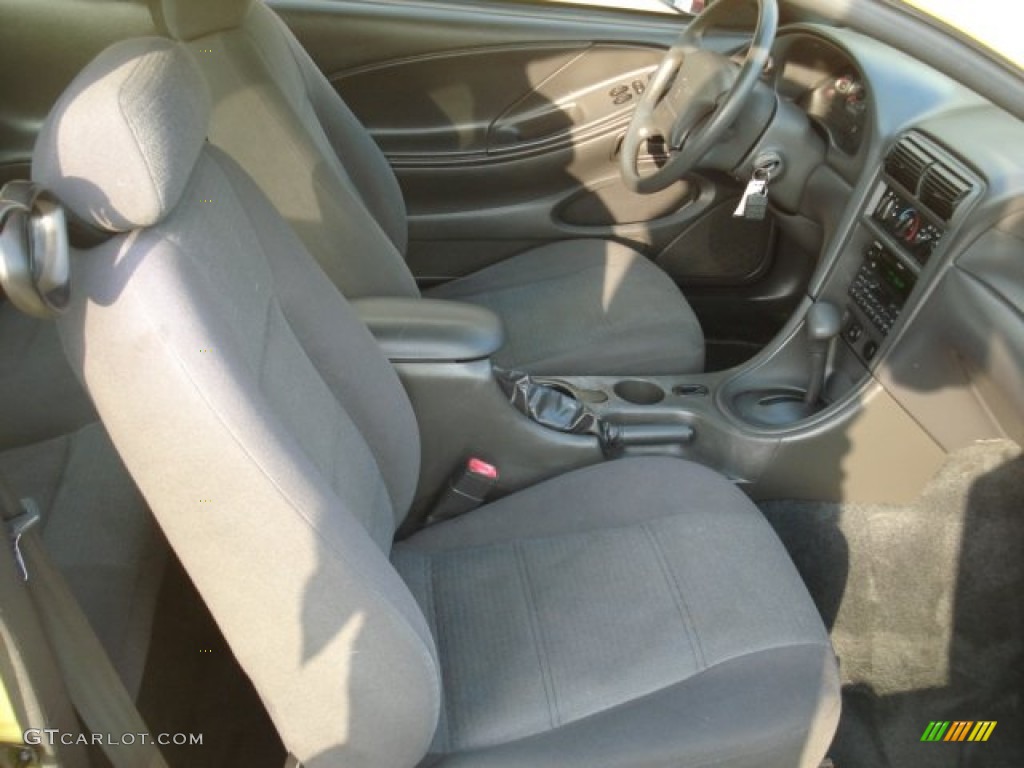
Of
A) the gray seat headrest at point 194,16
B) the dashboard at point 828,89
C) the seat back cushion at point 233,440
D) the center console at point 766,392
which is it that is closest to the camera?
the seat back cushion at point 233,440

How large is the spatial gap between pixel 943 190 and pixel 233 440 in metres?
1.11

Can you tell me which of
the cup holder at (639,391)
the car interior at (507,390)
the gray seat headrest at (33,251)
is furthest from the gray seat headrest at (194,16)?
the cup holder at (639,391)

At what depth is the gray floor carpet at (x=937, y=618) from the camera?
1.44m

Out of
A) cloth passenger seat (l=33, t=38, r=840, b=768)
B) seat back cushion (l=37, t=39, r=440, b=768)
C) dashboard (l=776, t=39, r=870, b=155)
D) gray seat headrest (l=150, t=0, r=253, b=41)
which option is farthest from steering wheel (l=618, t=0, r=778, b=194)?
seat back cushion (l=37, t=39, r=440, b=768)

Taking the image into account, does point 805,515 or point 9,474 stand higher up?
point 9,474

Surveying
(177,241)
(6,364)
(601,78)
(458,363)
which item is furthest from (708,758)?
(601,78)

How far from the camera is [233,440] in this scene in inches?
28.7

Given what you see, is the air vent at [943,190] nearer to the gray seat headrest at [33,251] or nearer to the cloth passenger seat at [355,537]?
the cloth passenger seat at [355,537]

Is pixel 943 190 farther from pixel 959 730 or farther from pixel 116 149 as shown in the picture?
pixel 116 149

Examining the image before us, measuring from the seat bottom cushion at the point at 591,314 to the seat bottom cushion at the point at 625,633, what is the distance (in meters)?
0.44

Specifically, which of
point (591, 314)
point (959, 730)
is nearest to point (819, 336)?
point (591, 314)

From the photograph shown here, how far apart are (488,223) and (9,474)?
124cm

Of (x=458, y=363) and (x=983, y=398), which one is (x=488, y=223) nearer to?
(x=458, y=363)

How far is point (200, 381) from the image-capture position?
0.72 metres
